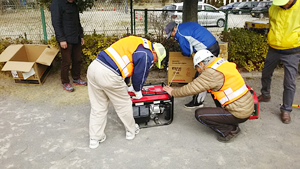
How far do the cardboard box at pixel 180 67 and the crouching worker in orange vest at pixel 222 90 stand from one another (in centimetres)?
179

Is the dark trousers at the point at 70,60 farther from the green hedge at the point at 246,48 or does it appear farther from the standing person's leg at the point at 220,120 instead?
the green hedge at the point at 246,48

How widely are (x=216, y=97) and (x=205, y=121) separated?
373 mm

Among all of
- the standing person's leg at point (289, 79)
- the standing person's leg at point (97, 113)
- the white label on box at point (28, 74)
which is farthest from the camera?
Result: the white label on box at point (28, 74)

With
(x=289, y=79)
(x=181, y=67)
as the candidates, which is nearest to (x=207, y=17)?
(x=181, y=67)

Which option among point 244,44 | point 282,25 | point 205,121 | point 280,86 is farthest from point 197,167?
point 244,44

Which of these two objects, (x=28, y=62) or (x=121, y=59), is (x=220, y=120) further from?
(x=28, y=62)

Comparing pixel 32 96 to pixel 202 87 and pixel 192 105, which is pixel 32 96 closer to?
pixel 192 105

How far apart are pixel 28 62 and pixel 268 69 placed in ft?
15.4

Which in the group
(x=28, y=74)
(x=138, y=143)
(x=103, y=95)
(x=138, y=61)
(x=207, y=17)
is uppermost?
(x=207, y=17)

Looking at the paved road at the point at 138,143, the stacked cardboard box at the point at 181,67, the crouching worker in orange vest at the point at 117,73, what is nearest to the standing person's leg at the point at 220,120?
the paved road at the point at 138,143

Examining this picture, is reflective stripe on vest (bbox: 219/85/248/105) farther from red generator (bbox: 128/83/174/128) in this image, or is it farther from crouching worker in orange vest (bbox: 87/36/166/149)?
crouching worker in orange vest (bbox: 87/36/166/149)

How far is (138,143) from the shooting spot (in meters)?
3.31

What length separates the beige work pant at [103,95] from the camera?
114 inches

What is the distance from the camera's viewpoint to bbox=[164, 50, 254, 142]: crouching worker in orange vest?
2996 millimetres
